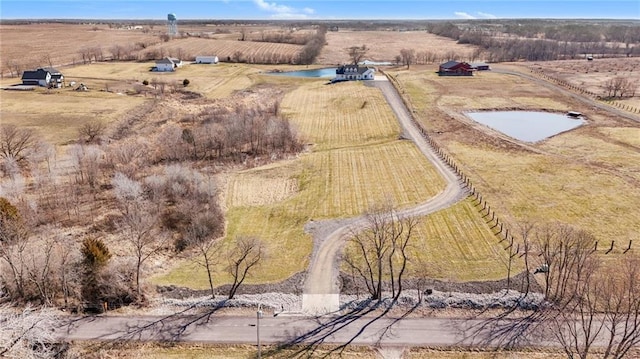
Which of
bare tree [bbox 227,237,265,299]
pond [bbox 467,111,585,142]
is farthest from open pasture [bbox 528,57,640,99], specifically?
bare tree [bbox 227,237,265,299]

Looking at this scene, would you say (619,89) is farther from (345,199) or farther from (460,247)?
(460,247)

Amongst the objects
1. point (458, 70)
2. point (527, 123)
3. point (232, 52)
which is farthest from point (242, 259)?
point (232, 52)

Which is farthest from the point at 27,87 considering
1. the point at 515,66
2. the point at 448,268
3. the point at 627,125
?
the point at 515,66

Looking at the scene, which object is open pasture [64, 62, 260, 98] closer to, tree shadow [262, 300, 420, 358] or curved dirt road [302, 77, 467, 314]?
curved dirt road [302, 77, 467, 314]

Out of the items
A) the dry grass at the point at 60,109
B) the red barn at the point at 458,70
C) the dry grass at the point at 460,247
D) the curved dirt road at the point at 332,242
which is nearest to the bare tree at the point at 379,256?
the curved dirt road at the point at 332,242

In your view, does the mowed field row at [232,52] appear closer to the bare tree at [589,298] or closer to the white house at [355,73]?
the white house at [355,73]

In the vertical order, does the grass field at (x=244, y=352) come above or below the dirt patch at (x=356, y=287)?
below
